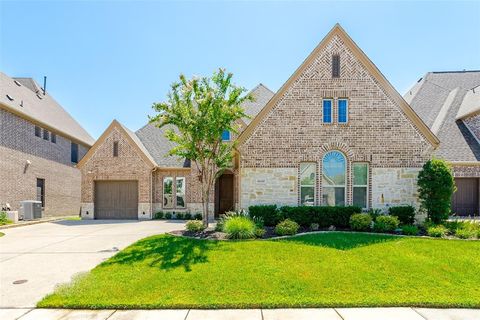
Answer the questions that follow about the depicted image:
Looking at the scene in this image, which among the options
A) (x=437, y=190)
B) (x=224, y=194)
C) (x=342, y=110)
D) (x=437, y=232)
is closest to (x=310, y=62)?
(x=342, y=110)

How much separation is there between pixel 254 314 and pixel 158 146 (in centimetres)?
1693

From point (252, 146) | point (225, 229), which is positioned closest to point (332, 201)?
point (252, 146)

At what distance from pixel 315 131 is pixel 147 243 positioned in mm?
8584

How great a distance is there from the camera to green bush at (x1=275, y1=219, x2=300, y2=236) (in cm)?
1058

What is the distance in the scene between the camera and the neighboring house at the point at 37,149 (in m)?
17.8

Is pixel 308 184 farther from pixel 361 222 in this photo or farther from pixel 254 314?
pixel 254 314

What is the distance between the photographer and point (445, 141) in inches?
702

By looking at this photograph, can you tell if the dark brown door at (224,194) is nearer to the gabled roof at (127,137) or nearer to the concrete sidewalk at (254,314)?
the gabled roof at (127,137)

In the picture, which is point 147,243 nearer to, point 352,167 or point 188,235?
point 188,235

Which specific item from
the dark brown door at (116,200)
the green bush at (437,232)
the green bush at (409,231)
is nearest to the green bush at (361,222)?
the green bush at (409,231)

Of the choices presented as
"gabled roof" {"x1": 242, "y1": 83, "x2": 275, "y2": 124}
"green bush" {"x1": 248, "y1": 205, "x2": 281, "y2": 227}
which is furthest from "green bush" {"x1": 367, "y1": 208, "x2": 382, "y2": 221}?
"gabled roof" {"x1": 242, "y1": 83, "x2": 275, "y2": 124}

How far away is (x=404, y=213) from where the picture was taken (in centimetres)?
1201

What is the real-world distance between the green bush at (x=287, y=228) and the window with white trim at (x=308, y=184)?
2.18 metres

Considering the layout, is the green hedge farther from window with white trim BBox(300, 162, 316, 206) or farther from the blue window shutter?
the blue window shutter
